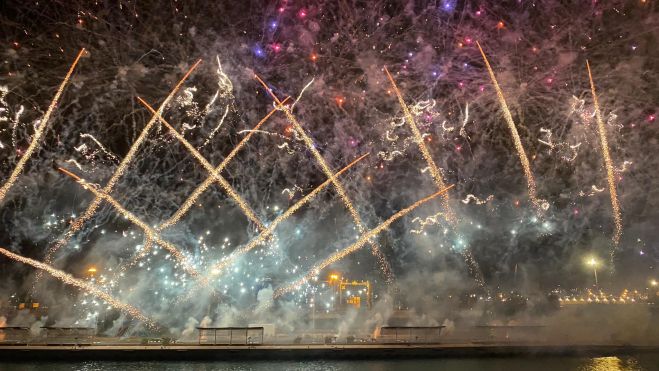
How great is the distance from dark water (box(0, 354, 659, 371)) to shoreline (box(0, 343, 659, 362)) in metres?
0.30

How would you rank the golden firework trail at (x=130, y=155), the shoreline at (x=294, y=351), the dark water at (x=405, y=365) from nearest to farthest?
the dark water at (x=405, y=365), the shoreline at (x=294, y=351), the golden firework trail at (x=130, y=155)

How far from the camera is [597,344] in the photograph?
60.1 feet

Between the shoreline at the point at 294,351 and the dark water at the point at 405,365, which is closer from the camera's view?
the dark water at the point at 405,365

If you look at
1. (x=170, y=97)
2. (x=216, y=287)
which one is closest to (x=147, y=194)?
(x=216, y=287)

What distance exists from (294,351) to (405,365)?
12.4 ft

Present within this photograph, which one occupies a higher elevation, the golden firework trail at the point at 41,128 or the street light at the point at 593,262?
the golden firework trail at the point at 41,128

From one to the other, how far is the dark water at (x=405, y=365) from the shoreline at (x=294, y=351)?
0.30 metres

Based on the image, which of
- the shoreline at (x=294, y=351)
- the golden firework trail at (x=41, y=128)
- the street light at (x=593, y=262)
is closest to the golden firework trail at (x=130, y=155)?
the golden firework trail at (x=41, y=128)

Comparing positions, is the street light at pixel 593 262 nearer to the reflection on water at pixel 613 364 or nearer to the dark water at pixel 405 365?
the dark water at pixel 405 365

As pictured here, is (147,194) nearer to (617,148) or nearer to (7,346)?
(7,346)

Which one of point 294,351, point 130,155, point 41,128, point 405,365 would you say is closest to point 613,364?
point 405,365

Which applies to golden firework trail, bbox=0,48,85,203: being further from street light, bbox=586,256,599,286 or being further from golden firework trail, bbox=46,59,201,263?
street light, bbox=586,256,599,286

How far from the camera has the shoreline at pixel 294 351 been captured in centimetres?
1603

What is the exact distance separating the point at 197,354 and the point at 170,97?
8.99 metres
